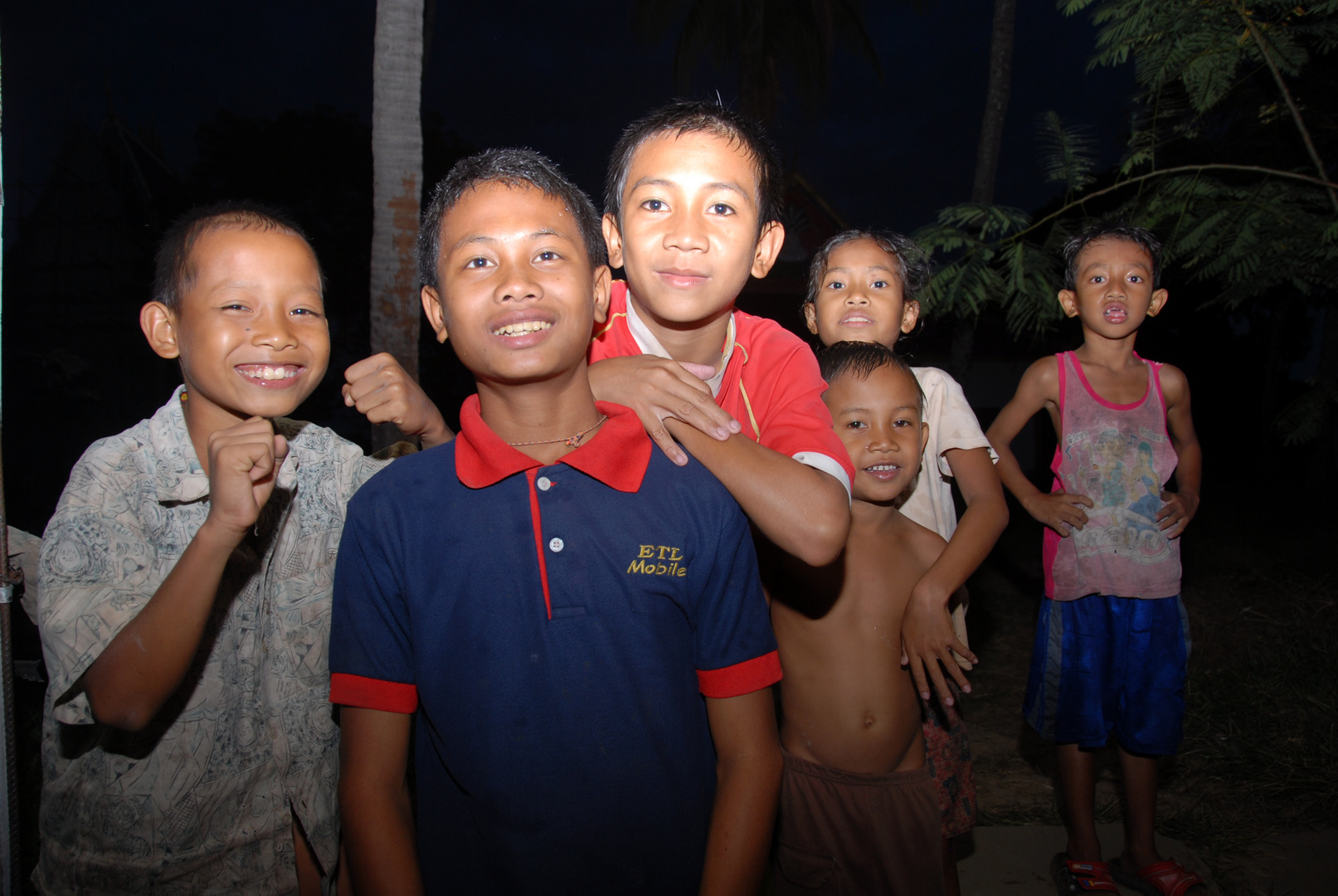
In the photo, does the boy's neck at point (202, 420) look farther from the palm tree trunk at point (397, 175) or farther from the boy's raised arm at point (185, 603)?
the palm tree trunk at point (397, 175)

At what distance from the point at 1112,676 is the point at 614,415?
2497mm

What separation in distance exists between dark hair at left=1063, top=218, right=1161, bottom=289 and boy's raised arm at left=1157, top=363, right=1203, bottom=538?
403 millimetres

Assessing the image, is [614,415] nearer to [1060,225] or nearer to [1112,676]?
[1112,676]

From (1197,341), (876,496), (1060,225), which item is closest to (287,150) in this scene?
(1060,225)

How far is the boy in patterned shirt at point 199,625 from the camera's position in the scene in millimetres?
1363

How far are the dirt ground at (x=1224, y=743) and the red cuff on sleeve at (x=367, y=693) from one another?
3.15 metres

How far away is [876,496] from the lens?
7.00 ft

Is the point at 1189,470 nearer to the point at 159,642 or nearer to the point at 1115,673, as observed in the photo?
the point at 1115,673

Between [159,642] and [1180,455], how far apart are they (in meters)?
3.55

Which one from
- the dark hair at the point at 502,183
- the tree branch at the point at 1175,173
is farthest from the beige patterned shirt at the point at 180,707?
the tree branch at the point at 1175,173

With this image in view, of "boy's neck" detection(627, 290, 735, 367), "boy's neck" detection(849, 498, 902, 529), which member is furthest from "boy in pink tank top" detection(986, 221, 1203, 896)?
"boy's neck" detection(627, 290, 735, 367)

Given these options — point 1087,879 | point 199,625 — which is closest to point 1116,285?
point 1087,879

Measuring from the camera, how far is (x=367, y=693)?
4.46ft

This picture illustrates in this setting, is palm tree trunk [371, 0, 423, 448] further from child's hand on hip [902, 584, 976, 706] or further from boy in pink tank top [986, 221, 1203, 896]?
child's hand on hip [902, 584, 976, 706]
